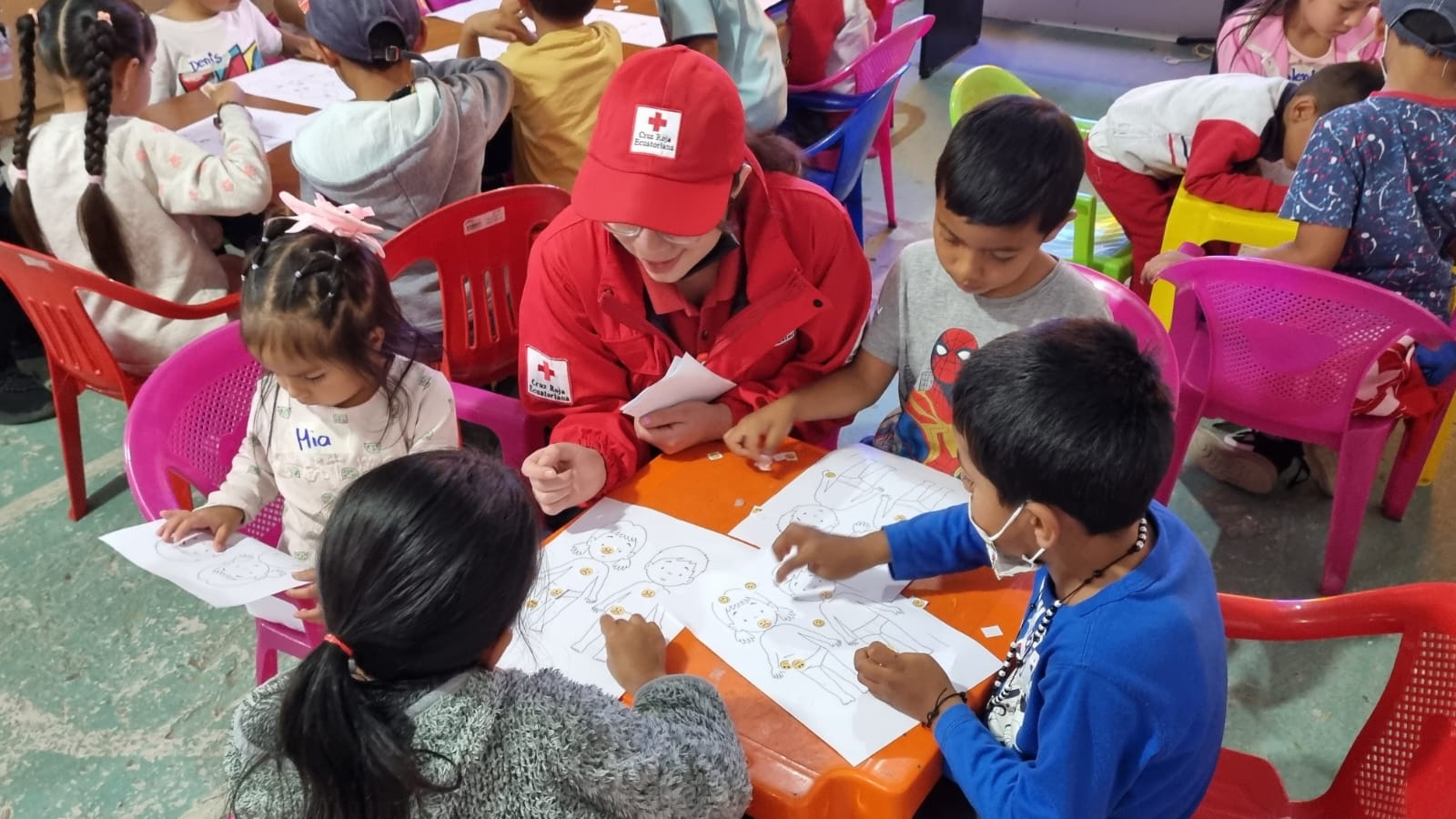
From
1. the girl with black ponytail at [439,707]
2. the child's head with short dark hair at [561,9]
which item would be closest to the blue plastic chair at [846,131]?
the child's head with short dark hair at [561,9]

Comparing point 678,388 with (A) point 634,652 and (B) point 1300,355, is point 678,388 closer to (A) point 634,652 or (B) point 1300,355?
(A) point 634,652

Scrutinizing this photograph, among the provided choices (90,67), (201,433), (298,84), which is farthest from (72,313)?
(298,84)

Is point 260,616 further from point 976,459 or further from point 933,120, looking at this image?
point 933,120

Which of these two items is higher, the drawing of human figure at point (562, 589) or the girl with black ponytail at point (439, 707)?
the girl with black ponytail at point (439, 707)

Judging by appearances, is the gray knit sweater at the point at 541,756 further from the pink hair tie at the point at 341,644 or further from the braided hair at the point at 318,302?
the braided hair at the point at 318,302

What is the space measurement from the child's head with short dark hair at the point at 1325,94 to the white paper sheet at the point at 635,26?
161 centimetres

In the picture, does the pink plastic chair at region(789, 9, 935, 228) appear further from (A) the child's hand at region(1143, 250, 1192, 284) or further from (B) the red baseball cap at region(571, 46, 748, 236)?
(B) the red baseball cap at region(571, 46, 748, 236)

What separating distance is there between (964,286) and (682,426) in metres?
0.47

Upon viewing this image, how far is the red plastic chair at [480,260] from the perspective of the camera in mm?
1991

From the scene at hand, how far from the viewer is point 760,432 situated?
5.08ft

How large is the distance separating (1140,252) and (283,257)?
2.23 meters

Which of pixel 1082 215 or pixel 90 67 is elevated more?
pixel 90 67

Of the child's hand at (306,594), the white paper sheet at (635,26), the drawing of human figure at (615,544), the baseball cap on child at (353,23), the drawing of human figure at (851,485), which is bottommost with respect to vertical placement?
the child's hand at (306,594)

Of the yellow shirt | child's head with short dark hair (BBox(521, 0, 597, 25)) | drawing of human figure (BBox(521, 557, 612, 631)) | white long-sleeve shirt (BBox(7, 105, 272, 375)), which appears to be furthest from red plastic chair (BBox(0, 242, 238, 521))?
drawing of human figure (BBox(521, 557, 612, 631))
